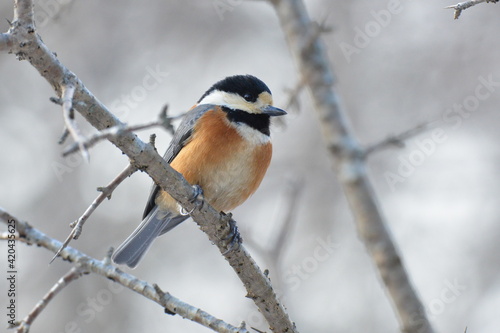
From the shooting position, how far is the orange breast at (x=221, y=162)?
14.2ft

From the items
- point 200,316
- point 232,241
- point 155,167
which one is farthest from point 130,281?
point 155,167

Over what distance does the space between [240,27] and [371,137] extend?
3.11m

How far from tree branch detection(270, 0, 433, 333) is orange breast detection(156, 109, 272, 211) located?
2419 mm

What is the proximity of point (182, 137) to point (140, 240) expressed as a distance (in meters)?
0.94

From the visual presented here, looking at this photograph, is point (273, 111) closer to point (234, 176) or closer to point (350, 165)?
point (234, 176)

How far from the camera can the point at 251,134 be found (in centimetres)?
454

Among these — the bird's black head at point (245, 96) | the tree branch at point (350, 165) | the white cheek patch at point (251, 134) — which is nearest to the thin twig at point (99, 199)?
the tree branch at point (350, 165)

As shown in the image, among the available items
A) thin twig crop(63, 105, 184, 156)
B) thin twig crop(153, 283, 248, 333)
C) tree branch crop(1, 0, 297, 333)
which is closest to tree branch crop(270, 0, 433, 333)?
thin twig crop(63, 105, 184, 156)

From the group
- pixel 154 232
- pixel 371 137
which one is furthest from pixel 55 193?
pixel 371 137

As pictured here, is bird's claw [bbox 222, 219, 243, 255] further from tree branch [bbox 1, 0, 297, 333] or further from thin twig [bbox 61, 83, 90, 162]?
thin twig [bbox 61, 83, 90, 162]

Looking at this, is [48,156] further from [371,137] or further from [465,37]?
[465,37]

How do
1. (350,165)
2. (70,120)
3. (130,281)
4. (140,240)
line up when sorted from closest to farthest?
(350,165) < (70,120) < (130,281) < (140,240)

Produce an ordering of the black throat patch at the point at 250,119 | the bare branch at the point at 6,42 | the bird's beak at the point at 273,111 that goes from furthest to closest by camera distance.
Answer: the bird's beak at the point at 273,111 < the black throat patch at the point at 250,119 < the bare branch at the point at 6,42

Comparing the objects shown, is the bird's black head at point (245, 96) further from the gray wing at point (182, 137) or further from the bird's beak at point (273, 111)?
the gray wing at point (182, 137)
